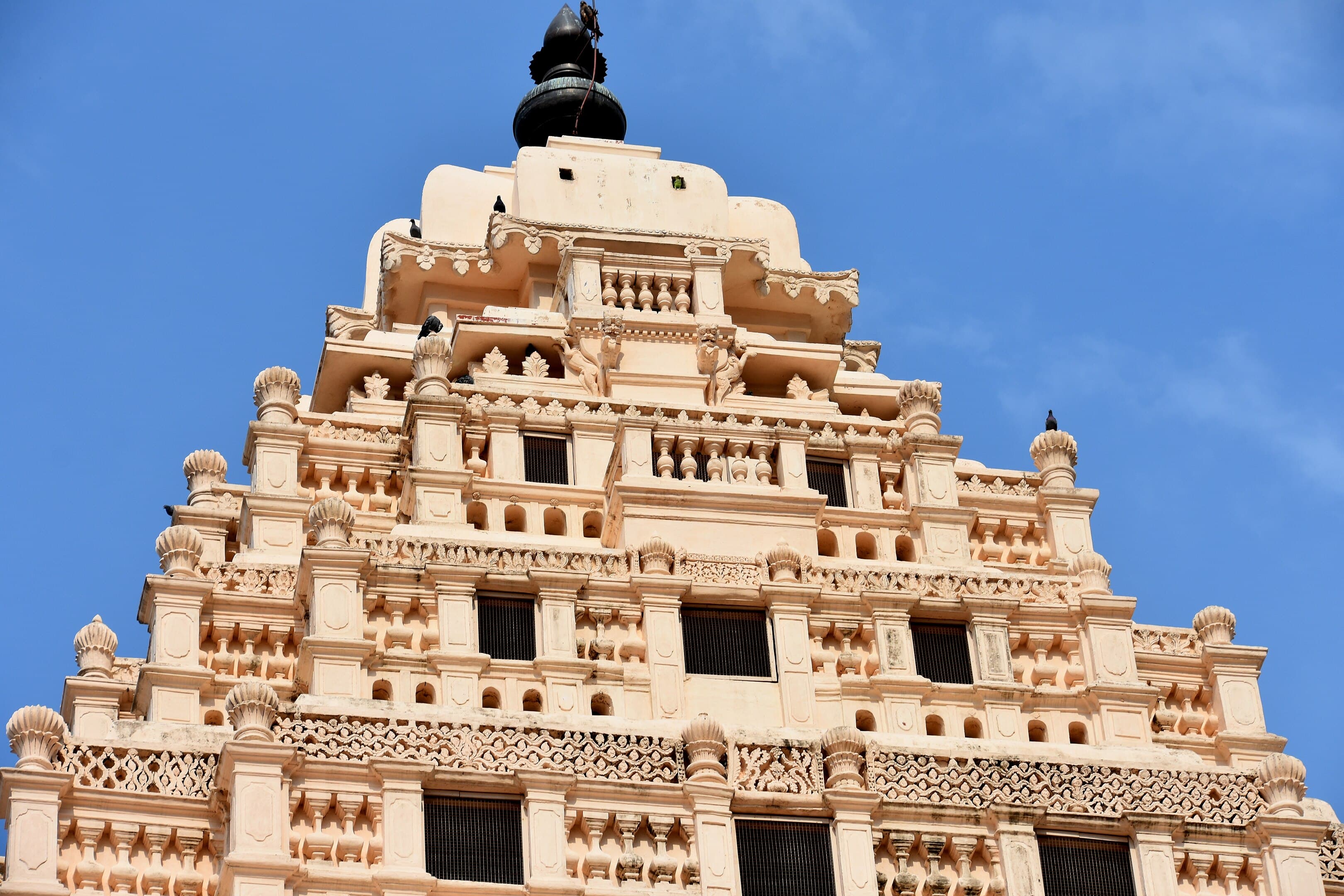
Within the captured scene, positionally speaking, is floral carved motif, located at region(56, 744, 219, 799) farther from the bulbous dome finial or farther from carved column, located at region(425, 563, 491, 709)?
the bulbous dome finial

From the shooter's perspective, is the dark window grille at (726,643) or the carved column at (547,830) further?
the dark window grille at (726,643)

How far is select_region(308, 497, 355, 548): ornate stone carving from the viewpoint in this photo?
4519cm

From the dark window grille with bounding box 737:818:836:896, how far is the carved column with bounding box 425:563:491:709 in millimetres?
4775

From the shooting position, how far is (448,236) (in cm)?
5847

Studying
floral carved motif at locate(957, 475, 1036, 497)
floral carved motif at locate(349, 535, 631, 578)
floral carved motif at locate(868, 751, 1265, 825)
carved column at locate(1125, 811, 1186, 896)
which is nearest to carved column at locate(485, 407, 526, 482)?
floral carved motif at locate(349, 535, 631, 578)

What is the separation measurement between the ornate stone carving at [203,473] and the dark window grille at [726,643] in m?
10.1

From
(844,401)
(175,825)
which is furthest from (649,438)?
(175,825)

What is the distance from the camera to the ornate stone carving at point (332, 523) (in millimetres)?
45188

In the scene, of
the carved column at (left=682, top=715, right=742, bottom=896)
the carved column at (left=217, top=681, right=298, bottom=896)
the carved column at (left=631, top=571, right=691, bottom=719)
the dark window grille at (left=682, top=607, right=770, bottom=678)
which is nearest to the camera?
the carved column at (left=217, top=681, right=298, bottom=896)

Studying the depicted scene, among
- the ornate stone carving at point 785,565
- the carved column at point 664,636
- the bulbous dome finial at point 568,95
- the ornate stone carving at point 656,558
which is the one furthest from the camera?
the bulbous dome finial at point 568,95

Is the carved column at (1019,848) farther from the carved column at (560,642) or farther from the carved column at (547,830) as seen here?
the carved column at (560,642)

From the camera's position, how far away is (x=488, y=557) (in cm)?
4588

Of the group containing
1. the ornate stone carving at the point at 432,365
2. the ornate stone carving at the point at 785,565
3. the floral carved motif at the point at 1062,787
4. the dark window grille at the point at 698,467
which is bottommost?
the floral carved motif at the point at 1062,787

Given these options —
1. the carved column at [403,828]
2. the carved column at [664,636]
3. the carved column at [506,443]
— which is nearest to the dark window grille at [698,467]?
the carved column at [506,443]
